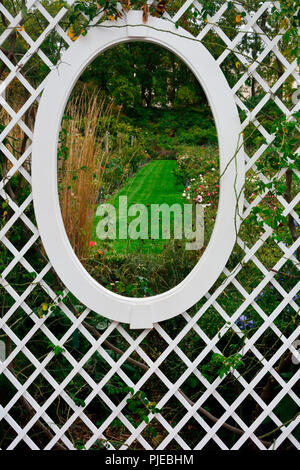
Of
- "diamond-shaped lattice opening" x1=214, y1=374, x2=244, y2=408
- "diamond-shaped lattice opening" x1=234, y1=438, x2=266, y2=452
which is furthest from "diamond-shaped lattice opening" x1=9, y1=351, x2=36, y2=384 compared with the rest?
"diamond-shaped lattice opening" x1=234, y1=438, x2=266, y2=452

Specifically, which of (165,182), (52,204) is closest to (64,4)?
(52,204)

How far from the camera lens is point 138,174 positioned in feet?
27.2

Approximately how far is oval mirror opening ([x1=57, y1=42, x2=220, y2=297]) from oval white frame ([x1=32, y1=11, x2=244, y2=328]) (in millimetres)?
199

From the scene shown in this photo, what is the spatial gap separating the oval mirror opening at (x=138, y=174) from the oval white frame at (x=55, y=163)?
199mm

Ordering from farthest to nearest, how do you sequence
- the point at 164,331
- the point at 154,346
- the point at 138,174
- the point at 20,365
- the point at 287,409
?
the point at 138,174, the point at 154,346, the point at 20,365, the point at 287,409, the point at 164,331

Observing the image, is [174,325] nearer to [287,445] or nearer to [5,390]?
[287,445]

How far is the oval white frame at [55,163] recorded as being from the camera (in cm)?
174

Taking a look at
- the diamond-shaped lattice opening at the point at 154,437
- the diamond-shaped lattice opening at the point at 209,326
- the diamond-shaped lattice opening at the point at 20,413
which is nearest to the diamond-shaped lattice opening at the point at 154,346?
the diamond-shaped lattice opening at the point at 209,326

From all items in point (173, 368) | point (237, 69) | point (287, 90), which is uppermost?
point (287, 90)

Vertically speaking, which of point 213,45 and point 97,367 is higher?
point 213,45

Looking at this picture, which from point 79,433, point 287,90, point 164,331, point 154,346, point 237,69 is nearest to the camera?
point 237,69

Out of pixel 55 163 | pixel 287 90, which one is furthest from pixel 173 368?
pixel 287 90

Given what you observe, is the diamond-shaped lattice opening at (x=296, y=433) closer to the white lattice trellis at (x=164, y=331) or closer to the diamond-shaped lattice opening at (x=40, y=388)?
the white lattice trellis at (x=164, y=331)

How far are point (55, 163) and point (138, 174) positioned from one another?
6.56m
